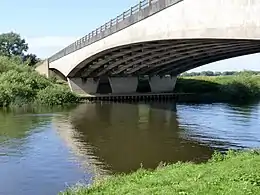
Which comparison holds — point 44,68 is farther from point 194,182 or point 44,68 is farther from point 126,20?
point 194,182

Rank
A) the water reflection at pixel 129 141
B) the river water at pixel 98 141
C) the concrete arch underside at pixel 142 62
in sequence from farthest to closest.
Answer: the concrete arch underside at pixel 142 62
the water reflection at pixel 129 141
the river water at pixel 98 141

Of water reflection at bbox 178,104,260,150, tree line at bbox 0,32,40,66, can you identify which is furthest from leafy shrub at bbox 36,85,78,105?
tree line at bbox 0,32,40,66

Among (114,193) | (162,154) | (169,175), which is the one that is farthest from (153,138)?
(114,193)

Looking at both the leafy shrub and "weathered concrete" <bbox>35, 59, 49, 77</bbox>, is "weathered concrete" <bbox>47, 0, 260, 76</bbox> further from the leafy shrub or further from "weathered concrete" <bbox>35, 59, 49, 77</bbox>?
"weathered concrete" <bbox>35, 59, 49, 77</bbox>

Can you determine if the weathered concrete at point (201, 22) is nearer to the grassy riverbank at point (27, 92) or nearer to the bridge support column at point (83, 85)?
the grassy riverbank at point (27, 92)

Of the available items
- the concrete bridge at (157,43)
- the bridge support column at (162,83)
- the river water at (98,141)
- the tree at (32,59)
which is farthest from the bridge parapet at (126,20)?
the tree at (32,59)

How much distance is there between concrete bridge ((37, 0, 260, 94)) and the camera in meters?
20.5

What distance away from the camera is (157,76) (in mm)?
64500

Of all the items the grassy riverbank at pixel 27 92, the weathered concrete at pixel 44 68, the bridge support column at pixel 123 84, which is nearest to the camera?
the grassy riverbank at pixel 27 92

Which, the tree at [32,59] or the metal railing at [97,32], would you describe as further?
the tree at [32,59]

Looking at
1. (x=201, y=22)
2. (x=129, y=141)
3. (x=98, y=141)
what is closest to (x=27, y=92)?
(x=98, y=141)

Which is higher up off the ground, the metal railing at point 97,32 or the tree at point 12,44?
the tree at point 12,44

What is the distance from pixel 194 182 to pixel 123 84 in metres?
50.2

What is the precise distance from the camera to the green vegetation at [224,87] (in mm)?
62619
